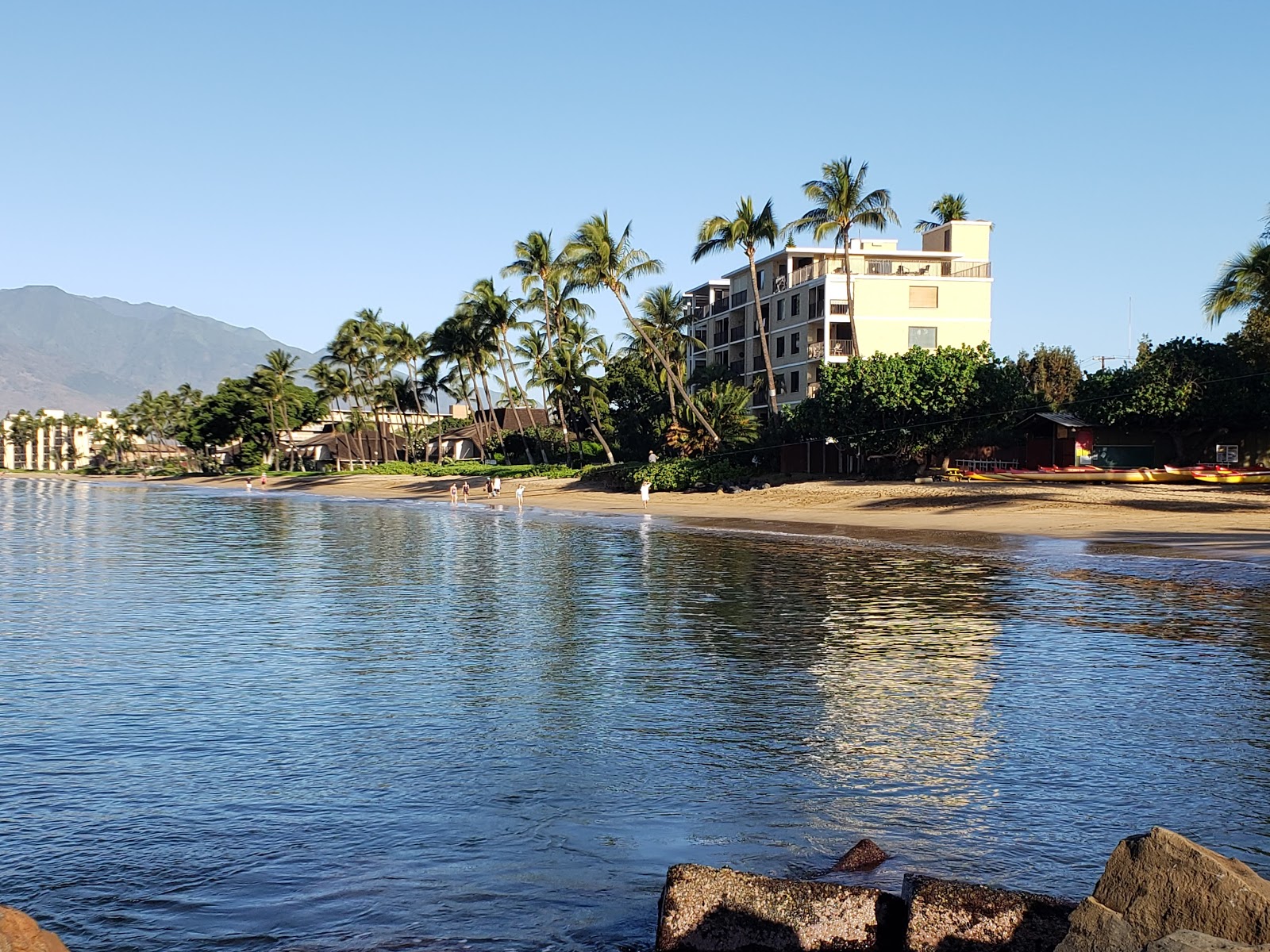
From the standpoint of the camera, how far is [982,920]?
211 inches

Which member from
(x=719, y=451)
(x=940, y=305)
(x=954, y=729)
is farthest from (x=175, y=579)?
(x=940, y=305)

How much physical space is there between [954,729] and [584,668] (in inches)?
194

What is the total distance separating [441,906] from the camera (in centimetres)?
688

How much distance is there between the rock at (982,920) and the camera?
532cm

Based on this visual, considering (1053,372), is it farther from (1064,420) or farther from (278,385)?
(278,385)

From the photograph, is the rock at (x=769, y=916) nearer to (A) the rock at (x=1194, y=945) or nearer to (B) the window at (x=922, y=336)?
(A) the rock at (x=1194, y=945)

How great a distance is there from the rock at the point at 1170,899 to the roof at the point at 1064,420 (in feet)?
195

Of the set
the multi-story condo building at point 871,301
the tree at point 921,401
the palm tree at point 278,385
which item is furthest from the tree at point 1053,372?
the palm tree at point 278,385

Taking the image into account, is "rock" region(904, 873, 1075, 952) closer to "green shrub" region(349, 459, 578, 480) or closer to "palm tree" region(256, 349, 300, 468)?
"green shrub" region(349, 459, 578, 480)

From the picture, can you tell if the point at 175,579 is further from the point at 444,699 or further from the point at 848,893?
the point at 848,893

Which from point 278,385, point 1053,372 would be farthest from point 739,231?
point 278,385

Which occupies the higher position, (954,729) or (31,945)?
(31,945)

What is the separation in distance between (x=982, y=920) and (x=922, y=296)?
78919 millimetres

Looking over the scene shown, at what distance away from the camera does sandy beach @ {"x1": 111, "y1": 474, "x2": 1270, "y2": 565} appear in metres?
36.2
